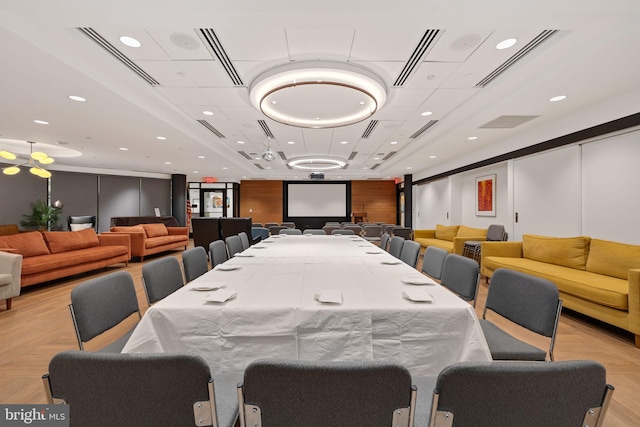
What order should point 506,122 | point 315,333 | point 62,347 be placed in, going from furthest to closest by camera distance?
1. point 506,122
2. point 62,347
3. point 315,333

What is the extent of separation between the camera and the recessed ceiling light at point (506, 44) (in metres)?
2.93

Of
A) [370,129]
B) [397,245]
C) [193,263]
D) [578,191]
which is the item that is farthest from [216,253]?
[578,191]

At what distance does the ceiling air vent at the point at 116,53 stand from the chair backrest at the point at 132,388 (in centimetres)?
319

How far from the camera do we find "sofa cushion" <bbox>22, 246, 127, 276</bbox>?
4.71 m

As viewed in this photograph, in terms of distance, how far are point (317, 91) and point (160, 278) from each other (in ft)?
9.41

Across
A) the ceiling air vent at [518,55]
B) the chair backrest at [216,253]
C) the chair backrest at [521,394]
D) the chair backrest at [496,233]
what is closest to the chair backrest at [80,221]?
the chair backrest at [216,253]

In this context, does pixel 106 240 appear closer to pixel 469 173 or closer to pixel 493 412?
pixel 493 412

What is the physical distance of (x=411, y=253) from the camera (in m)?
3.55

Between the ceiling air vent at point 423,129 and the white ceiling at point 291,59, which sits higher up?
the ceiling air vent at point 423,129

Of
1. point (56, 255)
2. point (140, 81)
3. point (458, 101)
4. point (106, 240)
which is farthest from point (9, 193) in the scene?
point (458, 101)

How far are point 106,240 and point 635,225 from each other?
9616 millimetres

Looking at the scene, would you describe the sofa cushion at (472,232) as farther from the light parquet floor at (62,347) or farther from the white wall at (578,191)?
the light parquet floor at (62,347)

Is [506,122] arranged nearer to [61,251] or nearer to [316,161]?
[316,161]

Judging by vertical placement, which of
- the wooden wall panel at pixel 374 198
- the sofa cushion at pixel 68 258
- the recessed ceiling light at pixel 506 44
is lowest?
the sofa cushion at pixel 68 258
